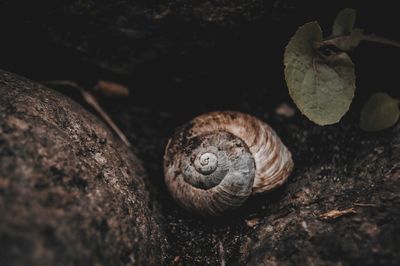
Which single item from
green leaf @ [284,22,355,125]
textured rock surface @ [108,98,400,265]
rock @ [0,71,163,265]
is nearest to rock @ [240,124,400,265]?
textured rock surface @ [108,98,400,265]

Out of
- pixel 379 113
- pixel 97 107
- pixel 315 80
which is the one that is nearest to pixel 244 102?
pixel 315 80

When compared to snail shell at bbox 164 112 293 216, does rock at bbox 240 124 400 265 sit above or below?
below

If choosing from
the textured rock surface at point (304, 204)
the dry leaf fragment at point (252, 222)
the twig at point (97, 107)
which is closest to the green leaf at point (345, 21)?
the textured rock surface at point (304, 204)

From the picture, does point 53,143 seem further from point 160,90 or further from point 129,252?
point 160,90

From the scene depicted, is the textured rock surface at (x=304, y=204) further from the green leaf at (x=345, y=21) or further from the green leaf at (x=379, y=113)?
the green leaf at (x=345, y=21)

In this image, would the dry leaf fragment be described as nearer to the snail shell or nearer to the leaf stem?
the snail shell

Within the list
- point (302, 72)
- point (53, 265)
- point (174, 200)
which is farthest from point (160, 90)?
point (53, 265)

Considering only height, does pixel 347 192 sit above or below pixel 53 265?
below
